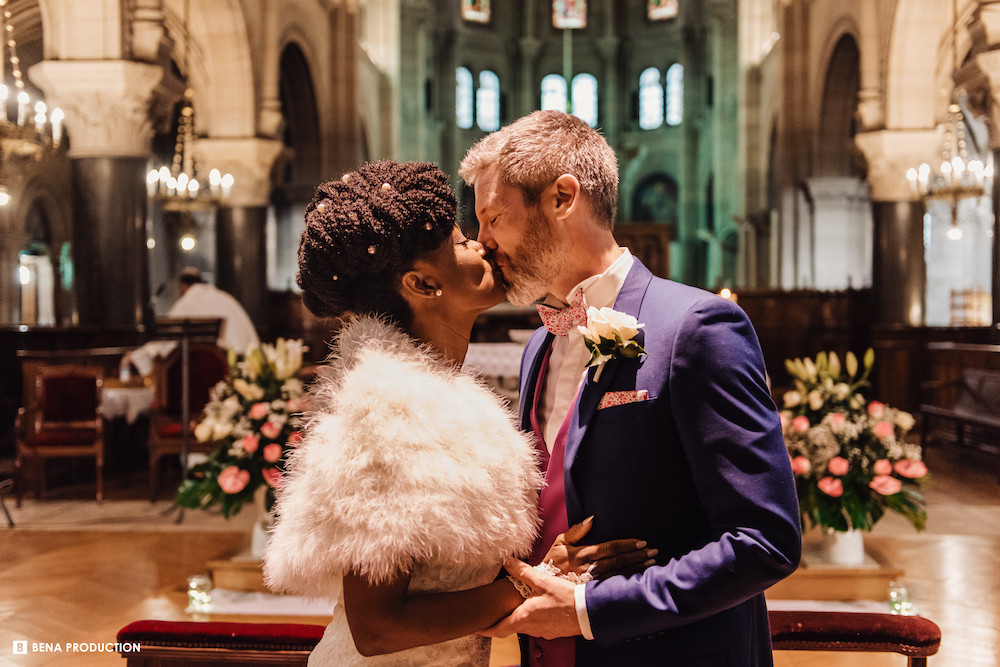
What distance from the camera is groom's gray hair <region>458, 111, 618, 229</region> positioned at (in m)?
1.57

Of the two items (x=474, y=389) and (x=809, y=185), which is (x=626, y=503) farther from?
(x=809, y=185)

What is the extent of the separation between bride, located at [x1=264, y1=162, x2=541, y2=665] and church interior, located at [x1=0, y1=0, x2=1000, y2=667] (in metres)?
0.61

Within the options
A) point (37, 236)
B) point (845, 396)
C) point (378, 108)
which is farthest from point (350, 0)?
point (845, 396)

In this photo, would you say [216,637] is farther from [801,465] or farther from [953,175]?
[953,175]

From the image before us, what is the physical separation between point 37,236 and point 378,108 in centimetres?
833

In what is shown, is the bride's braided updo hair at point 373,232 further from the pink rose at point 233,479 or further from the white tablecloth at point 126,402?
the white tablecloth at point 126,402

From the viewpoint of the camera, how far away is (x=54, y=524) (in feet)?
19.3

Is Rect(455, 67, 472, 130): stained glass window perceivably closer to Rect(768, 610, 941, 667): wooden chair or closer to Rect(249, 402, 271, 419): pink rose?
Rect(249, 402, 271, 419): pink rose

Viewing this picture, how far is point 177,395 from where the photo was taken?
681 centimetres

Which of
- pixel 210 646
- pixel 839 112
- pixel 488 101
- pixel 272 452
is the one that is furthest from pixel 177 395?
pixel 488 101

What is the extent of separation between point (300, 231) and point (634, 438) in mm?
13546

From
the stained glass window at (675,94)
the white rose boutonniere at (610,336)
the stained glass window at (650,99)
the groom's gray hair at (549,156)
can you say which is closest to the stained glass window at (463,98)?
the stained glass window at (650,99)

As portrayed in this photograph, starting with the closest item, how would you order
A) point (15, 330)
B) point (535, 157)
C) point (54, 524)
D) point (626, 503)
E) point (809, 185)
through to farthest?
point (626, 503) → point (535, 157) → point (54, 524) → point (15, 330) → point (809, 185)

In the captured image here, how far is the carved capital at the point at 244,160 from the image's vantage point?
11.3m
